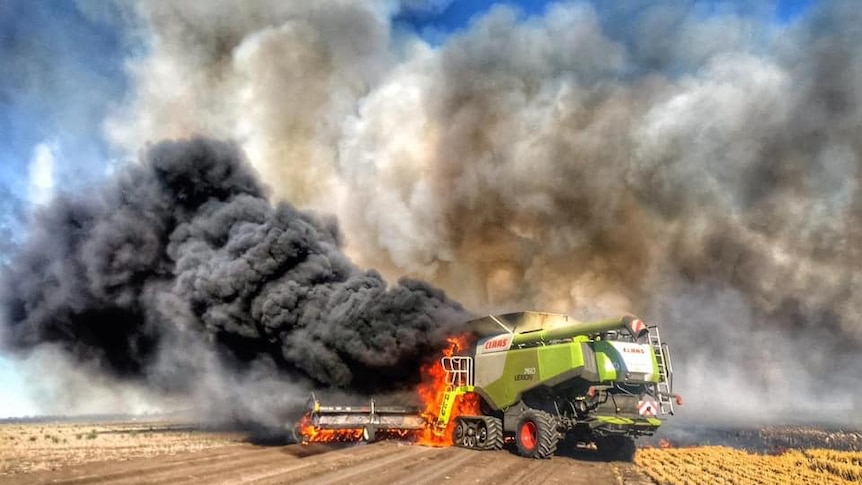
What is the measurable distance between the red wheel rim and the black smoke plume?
17.4ft

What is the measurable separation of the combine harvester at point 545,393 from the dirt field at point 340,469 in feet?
3.28

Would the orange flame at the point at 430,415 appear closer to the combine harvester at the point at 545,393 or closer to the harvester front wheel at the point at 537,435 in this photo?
the combine harvester at the point at 545,393

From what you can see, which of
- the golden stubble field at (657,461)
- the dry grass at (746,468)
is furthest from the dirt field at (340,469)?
the dry grass at (746,468)

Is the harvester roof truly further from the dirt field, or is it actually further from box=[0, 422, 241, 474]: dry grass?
box=[0, 422, 241, 474]: dry grass

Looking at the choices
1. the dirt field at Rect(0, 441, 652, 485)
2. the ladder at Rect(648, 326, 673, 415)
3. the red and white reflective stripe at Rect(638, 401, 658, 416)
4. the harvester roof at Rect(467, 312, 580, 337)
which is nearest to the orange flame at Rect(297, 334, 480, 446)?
the harvester roof at Rect(467, 312, 580, 337)

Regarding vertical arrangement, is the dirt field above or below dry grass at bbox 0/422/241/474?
below

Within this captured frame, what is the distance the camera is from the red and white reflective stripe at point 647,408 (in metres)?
15.8

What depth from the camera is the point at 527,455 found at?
16219 millimetres

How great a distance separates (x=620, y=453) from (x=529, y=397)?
128 inches

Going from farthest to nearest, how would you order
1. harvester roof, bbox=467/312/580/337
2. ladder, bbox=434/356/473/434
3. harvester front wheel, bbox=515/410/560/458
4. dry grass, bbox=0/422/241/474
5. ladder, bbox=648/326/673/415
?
ladder, bbox=434/356/473/434
harvester roof, bbox=467/312/580/337
ladder, bbox=648/326/673/415
harvester front wheel, bbox=515/410/560/458
dry grass, bbox=0/422/241/474

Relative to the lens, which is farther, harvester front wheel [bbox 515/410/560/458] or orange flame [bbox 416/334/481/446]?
orange flame [bbox 416/334/481/446]

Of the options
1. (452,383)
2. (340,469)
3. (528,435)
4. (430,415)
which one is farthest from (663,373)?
(340,469)

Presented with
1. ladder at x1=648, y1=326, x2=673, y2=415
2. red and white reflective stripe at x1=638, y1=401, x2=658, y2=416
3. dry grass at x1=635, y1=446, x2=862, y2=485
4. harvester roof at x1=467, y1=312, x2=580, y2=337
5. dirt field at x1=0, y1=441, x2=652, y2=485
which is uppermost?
harvester roof at x1=467, y1=312, x2=580, y2=337

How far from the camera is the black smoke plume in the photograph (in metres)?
21.1
